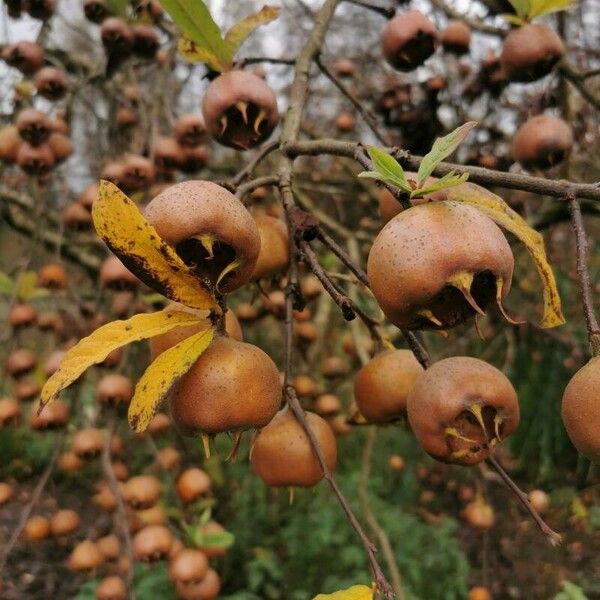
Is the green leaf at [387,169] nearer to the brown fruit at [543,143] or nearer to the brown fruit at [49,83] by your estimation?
the brown fruit at [543,143]

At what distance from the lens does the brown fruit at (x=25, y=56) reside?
228cm

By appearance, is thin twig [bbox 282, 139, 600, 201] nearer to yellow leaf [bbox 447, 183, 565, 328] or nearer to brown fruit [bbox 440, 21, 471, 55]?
yellow leaf [bbox 447, 183, 565, 328]

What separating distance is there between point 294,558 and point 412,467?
170 centimetres

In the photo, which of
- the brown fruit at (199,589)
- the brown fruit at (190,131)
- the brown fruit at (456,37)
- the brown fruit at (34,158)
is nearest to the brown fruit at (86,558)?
the brown fruit at (199,589)

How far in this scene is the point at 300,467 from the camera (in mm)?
976

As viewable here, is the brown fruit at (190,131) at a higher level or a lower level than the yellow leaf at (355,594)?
higher

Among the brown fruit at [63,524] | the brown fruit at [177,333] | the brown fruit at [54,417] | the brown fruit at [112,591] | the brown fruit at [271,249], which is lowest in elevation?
the brown fruit at [112,591]

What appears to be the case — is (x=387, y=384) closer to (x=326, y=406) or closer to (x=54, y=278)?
(x=326, y=406)

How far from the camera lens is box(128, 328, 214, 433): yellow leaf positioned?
71 cm

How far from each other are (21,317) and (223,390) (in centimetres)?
189

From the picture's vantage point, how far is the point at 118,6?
2.04 meters

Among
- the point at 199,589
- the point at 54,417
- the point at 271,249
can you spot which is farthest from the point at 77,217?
the point at 271,249

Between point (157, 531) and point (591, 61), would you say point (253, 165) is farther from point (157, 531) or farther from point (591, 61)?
point (591, 61)

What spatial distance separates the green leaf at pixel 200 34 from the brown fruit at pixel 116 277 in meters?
0.90
